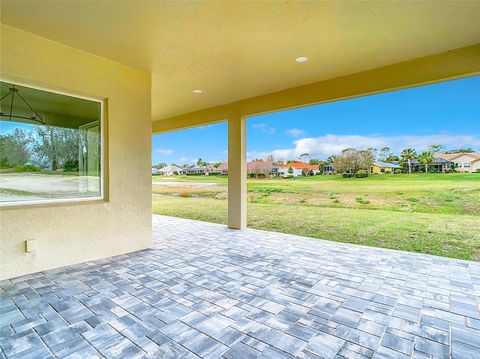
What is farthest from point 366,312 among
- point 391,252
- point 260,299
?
point 391,252

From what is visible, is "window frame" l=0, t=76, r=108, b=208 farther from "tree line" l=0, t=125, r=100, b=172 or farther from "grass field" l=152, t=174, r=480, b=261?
"grass field" l=152, t=174, r=480, b=261

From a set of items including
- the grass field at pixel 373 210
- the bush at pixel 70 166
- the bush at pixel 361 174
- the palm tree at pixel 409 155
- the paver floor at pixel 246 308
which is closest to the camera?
the paver floor at pixel 246 308

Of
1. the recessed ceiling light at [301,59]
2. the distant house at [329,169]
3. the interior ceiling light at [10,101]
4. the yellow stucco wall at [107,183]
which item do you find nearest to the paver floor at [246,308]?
the yellow stucco wall at [107,183]

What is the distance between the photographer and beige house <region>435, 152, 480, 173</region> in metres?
4.46

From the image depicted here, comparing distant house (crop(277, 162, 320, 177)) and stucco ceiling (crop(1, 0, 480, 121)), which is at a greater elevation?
stucco ceiling (crop(1, 0, 480, 121))

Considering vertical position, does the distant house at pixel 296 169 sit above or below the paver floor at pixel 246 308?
above

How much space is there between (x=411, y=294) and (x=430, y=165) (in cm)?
363

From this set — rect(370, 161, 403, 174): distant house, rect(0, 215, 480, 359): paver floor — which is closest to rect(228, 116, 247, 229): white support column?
rect(0, 215, 480, 359): paver floor

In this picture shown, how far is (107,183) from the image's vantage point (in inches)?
139

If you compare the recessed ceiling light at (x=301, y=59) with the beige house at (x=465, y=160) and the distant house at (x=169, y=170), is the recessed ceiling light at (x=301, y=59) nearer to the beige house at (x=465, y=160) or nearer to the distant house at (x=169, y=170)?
the beige house at (x=465, y=160)

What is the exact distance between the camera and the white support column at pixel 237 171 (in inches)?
213

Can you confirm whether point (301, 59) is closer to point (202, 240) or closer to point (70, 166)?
point (202, 240)

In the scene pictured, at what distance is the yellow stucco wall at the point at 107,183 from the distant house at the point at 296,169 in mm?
4054

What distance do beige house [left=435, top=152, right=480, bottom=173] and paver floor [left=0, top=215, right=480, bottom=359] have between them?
6.69 feet
